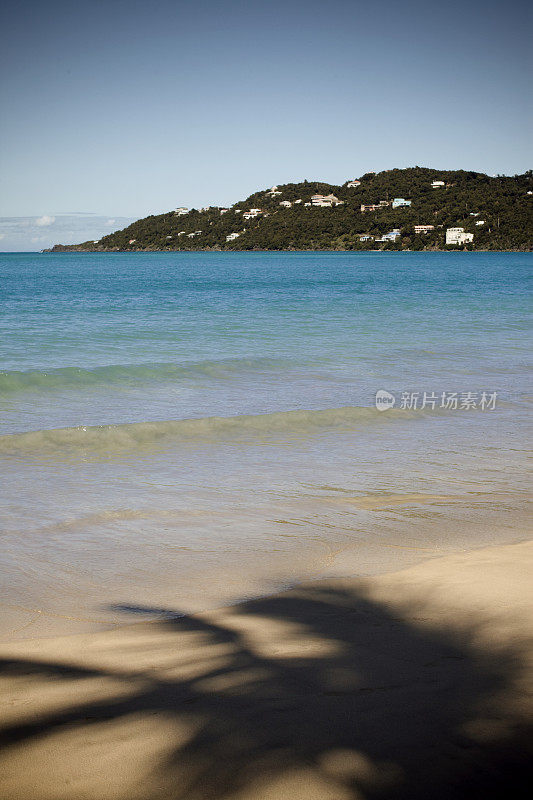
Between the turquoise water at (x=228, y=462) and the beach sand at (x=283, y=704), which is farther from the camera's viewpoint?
the turquoise water at (x=228, y=462)

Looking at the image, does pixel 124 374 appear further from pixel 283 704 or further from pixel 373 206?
pixel 373 206

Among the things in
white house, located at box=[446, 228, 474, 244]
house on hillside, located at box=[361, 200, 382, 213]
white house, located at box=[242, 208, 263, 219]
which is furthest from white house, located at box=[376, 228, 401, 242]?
white house, located at box=[242, 208, 263, 219]

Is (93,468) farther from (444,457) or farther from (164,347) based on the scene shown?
(164,347)

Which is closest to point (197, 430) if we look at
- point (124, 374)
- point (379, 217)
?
point (124, 374)

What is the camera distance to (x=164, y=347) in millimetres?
15766

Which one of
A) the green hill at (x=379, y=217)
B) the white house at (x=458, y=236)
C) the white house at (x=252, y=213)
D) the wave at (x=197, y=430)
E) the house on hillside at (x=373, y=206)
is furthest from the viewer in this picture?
the white house at (x=252, y=213)

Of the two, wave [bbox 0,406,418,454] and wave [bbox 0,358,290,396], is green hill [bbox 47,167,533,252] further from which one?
wave [bbox 0,406,418,454]

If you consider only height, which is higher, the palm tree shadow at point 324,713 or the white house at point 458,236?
the white house at point 458,236

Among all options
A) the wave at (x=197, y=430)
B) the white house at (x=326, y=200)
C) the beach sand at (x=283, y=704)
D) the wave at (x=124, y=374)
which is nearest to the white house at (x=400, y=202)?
the white house at (x=326, y=200)

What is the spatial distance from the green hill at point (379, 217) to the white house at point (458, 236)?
1.02 metres

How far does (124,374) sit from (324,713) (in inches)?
417

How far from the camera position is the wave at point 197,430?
740 centimetres

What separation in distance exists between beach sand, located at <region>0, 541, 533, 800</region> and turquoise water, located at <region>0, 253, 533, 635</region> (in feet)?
2.09

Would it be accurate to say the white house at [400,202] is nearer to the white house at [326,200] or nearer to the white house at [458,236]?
the white house at [326,200]
